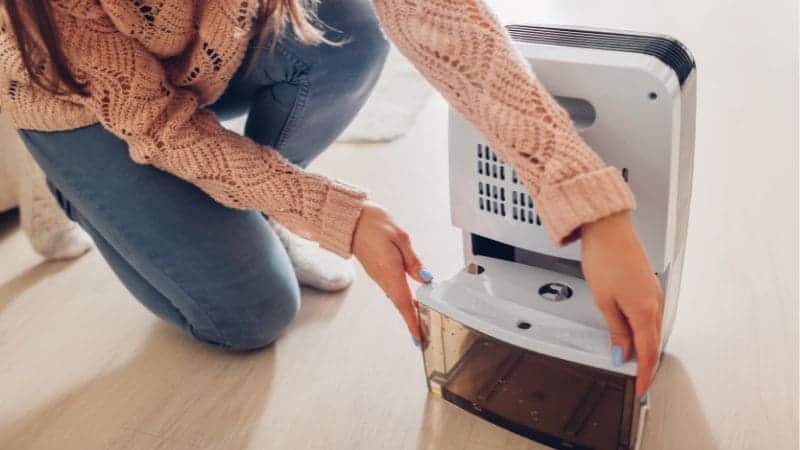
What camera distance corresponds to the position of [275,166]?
2.68ft

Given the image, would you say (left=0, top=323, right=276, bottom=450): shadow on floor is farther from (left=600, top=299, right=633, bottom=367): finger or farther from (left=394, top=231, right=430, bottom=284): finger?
(left=600, top=299, right=633, bottom=367): finger

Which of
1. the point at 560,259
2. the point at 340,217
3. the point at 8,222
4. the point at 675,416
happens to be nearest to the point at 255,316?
the point at 340,217

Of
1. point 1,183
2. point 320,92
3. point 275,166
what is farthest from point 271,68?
point 1,183

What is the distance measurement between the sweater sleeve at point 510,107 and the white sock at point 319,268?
444mm

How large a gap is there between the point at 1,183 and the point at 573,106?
90 cm

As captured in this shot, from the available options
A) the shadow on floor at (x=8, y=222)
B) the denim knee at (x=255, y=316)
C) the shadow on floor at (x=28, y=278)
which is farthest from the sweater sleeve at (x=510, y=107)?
the shadow on floor at (x=8, y=222)

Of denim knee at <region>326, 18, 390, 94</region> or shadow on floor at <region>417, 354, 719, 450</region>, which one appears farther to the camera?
denim knee at <region>326, 18, 390, 94</region>

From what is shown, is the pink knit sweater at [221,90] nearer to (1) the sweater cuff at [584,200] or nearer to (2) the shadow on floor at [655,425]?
(1) the sweater cuff at [584,200]

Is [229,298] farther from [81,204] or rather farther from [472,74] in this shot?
[472,74]

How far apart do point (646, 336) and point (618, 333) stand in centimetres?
3

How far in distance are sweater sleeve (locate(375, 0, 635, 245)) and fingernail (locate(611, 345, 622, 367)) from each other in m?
0.10

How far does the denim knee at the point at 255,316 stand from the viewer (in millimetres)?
978

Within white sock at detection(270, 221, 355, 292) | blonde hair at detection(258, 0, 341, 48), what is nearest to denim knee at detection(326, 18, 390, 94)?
blonde hair at detection(258, 0, 341, 48)

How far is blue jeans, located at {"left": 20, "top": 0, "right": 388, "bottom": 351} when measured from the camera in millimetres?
904
